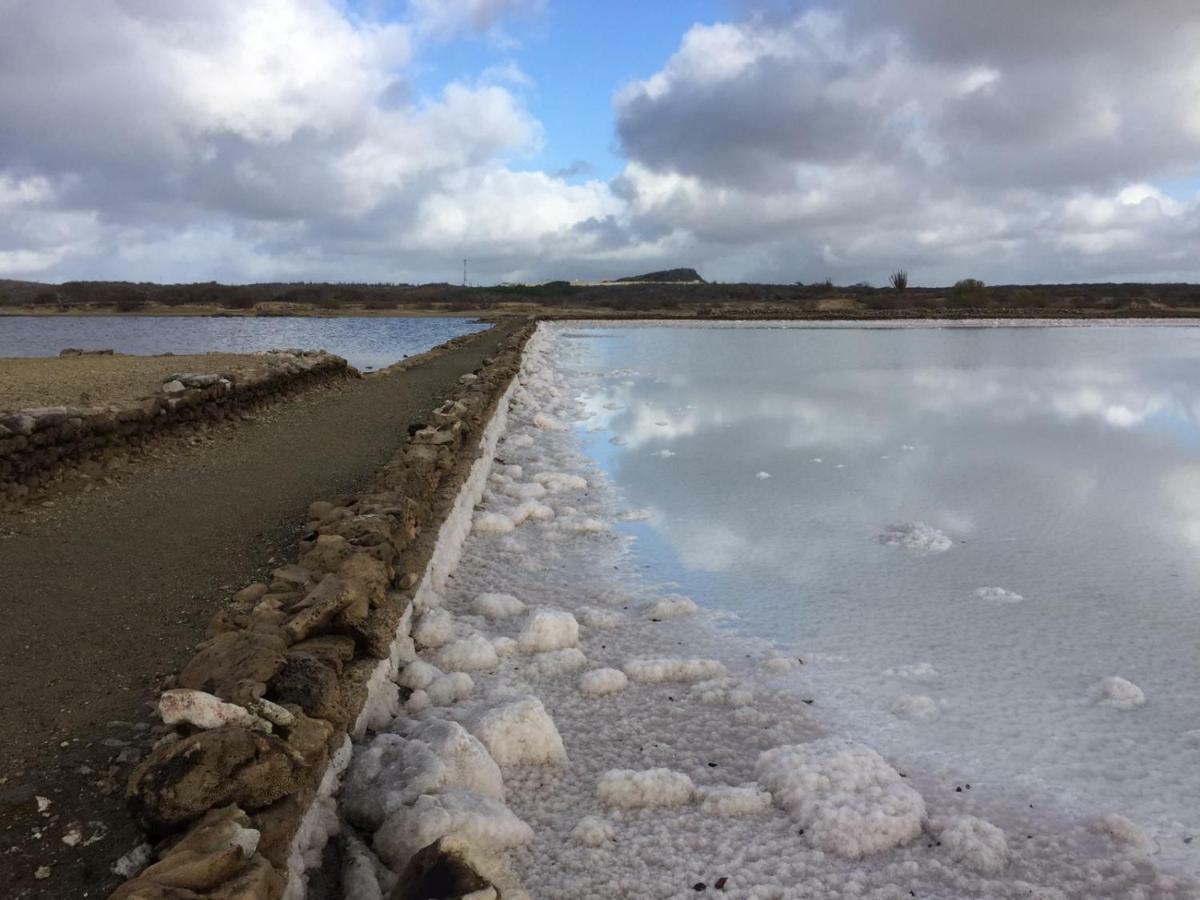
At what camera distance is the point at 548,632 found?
3.75m

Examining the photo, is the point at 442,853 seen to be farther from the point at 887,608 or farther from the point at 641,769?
the point at 887,608

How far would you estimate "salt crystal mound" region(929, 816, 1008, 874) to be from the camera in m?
2.32

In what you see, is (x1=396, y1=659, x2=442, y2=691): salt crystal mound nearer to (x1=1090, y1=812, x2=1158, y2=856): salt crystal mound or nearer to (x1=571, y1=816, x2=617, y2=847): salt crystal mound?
(x1=571, y1=816, x2=617, y2=847): salt crystal mound

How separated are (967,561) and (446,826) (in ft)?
12.5

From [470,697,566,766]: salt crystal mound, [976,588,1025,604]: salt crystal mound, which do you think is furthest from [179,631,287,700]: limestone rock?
[976,588,1025,604]: salt crystal mound

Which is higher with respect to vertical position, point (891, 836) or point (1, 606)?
point (1, 606)

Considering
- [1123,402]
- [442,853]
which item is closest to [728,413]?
[1123,402]

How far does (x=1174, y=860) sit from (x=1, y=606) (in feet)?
13.8

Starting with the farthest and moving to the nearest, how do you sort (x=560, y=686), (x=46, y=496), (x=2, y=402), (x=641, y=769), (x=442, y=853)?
1. (x=2, y=402)
2. (x=46, y=496)
3. (x=560, y=686)
4. (x=641, y=769)
5. (x=442, y=853)

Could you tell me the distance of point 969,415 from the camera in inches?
446

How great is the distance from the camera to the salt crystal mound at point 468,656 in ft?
11.6

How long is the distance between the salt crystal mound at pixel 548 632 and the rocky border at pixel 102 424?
362 centimetres

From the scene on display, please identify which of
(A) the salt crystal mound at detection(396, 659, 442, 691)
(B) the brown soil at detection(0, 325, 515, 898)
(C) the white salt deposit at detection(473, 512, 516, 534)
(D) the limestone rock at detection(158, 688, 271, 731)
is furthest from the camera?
(C) the white salt deposit at detection(473, 512, 516, 534)

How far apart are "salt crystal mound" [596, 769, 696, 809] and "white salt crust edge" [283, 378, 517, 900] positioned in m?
0.79
